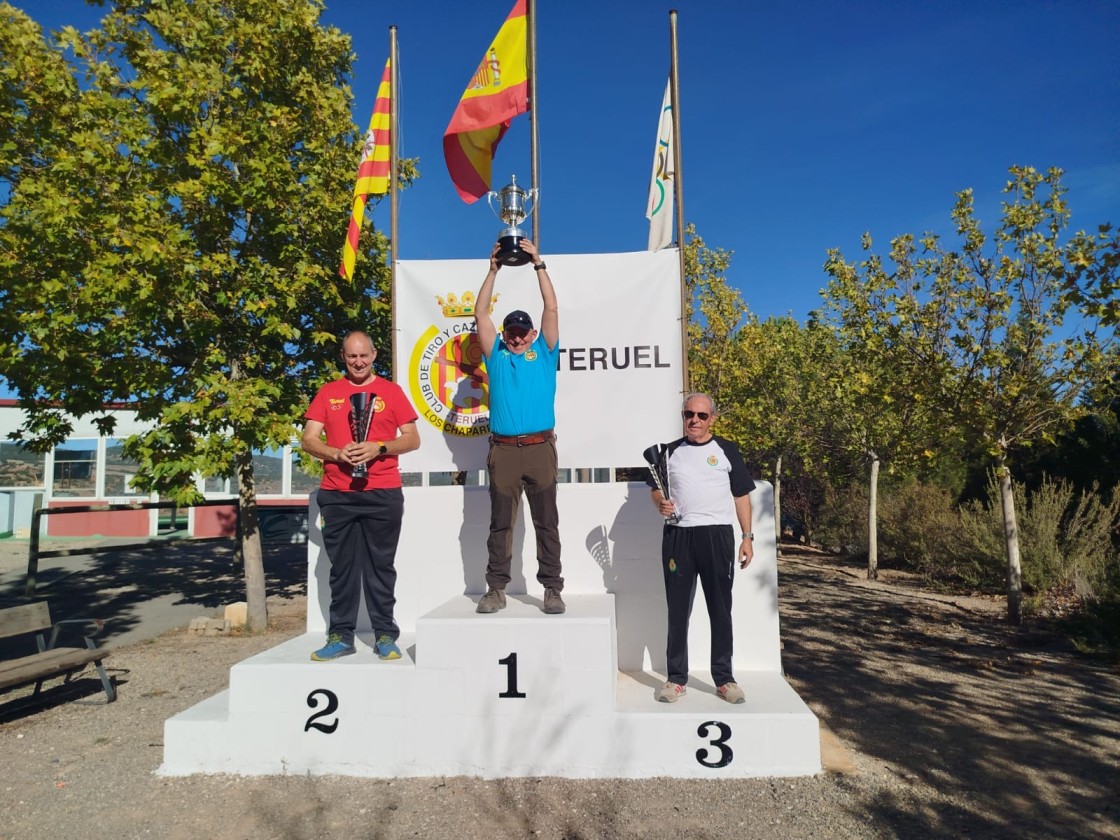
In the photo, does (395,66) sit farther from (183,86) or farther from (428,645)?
(428,645)

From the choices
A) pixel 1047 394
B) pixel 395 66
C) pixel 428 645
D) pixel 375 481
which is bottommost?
pixel 428 645

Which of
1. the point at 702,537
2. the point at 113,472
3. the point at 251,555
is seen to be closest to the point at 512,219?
the point at 702,537

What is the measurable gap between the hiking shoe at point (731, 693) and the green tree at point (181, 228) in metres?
5.11

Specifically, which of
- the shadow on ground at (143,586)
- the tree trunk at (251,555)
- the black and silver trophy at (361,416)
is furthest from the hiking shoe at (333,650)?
the shadow on ground at (143,586)

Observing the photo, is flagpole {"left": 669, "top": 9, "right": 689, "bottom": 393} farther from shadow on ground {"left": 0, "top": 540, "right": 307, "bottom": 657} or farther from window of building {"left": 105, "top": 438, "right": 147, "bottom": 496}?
window of building {"left": 105, "top": 438, "right": 147, "bottom": 496}

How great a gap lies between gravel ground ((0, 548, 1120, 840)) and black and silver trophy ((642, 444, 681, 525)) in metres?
1.44

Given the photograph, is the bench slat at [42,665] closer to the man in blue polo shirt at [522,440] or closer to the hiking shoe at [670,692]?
the man in blue polo shirt at [522,440]

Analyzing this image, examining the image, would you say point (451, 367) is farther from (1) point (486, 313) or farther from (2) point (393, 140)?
(2) point (393, 140)

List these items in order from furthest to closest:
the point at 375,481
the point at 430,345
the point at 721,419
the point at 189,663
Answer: the point at 721,419
the point at 189,663
the point at 430,345
the point at 375,481

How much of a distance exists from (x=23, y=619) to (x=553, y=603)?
14.3 feet

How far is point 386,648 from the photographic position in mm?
4148

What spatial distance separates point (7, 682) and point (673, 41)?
6.86 meters

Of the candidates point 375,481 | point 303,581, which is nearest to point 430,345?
point 375,481

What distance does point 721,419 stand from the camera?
15.9 metres
